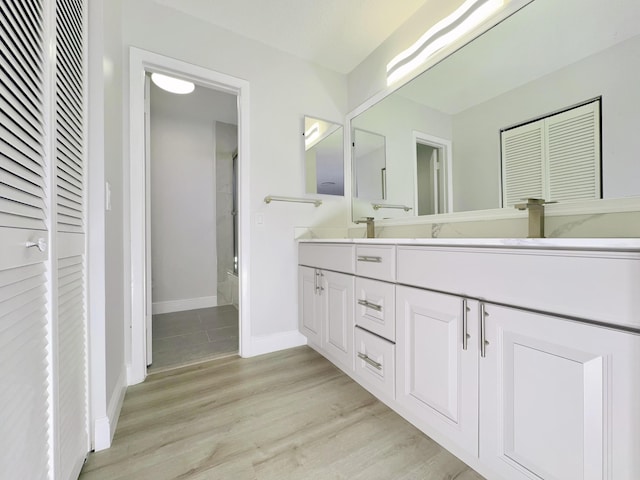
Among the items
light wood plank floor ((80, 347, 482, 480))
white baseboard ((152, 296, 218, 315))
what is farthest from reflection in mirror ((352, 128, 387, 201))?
white baseboard ((152, 296, 218, 315))

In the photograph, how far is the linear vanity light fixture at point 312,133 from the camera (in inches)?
87.0

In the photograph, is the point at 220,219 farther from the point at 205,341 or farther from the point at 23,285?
the point at 23,285

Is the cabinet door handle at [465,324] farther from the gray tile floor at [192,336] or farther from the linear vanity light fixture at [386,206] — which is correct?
the gray tile floor at [192,336]

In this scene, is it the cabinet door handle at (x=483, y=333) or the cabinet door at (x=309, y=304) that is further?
the cabinet door at (x=309, y=304)

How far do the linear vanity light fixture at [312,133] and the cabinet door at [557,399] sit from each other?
1861mm

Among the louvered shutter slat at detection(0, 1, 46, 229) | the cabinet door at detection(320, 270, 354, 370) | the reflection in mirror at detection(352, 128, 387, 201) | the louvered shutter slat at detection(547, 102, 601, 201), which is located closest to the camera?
the louvered shutter slat at detection(0, 1, 46, 229)

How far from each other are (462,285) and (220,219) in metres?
3.17

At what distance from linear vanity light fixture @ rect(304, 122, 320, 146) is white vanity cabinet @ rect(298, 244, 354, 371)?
0.92 metres

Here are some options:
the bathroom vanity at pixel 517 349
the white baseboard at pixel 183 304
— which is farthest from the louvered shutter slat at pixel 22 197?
the white baseboard at pixel 183 304

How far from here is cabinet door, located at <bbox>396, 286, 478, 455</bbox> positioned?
0.91 meters

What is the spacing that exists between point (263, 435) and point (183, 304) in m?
2.50

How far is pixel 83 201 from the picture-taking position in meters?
1.03

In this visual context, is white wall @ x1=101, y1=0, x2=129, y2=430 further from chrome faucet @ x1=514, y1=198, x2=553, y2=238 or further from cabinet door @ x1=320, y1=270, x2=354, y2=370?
chrome faucet @ x1=514, y1=198, x2=553, y2=238

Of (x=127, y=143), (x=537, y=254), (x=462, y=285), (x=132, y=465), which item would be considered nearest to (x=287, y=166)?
(x=127, y=143)
